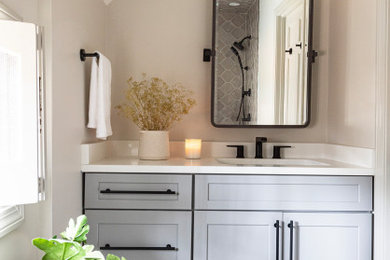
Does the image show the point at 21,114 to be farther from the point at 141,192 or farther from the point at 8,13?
the point at 141,192

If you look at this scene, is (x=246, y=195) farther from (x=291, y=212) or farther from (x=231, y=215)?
(x=291, y=212)

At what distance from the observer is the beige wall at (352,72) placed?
170cm

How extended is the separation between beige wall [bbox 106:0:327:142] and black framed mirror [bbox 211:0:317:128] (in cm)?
9

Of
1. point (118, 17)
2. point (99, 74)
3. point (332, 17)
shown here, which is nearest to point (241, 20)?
point (332, 17)

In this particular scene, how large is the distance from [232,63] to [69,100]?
101 cm

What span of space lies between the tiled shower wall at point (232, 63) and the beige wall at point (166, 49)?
9cm

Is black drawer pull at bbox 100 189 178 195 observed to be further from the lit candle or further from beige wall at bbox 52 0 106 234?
the lit candle

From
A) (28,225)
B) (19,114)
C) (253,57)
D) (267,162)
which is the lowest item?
(28,225)

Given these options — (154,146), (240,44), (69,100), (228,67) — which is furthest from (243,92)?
(69,100)

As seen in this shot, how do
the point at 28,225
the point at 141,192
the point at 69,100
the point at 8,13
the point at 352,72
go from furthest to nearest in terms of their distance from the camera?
the point at 352,72 → the point at 141,192 → the point at 69,100 → the point at 28,225 → the point at 8,13

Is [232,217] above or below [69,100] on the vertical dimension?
below

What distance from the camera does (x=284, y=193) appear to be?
65.6 inches

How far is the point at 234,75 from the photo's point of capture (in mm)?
2129

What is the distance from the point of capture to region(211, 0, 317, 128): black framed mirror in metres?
2.11
